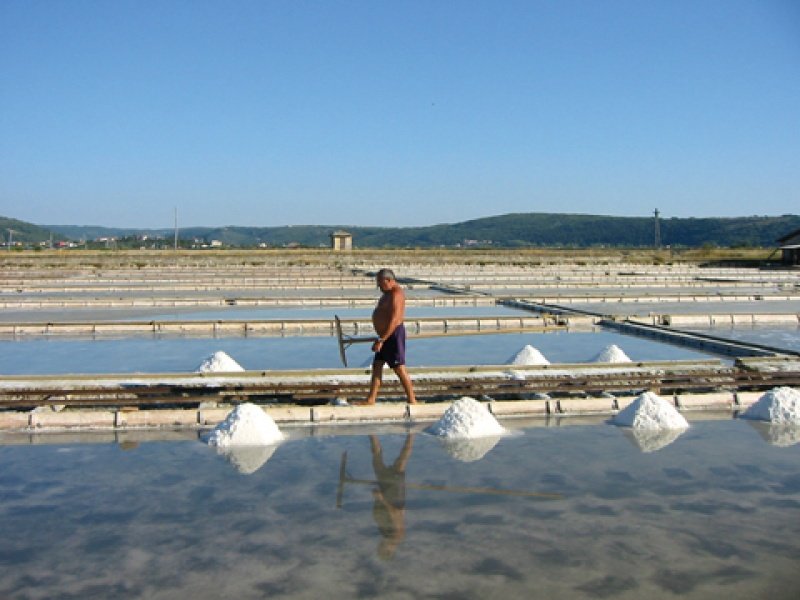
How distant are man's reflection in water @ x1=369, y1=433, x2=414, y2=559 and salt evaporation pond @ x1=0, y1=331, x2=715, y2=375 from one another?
98.2 inches

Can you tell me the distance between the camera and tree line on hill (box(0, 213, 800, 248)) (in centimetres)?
9322

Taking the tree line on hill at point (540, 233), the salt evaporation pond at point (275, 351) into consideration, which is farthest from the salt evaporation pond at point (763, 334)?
the tree line on hill at point (540, 233)

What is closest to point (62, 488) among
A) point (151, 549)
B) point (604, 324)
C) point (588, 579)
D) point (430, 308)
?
point (151, 549)

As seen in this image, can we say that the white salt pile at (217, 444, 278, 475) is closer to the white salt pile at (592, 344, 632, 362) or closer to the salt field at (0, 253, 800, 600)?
the salt field at (0, 253, 800, 600)

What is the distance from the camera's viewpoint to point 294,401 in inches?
184

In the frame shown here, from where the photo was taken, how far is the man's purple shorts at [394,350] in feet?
14.5

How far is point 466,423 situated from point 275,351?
3320mm

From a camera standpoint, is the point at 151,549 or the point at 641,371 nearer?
the point at 151,549

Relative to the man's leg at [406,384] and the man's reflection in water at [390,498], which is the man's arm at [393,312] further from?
the man's reflection in water at [390,498]

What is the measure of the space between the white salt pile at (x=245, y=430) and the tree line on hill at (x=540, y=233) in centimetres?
7901

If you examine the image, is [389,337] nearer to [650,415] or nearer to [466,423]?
[466,423]

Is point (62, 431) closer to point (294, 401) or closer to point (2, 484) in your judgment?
point (2, 484)

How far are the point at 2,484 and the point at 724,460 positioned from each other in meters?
2.96

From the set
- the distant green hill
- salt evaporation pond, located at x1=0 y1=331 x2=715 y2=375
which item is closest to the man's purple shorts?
salt evaporation pond, located at x1=0 y1=331 x2=715 y2=375
